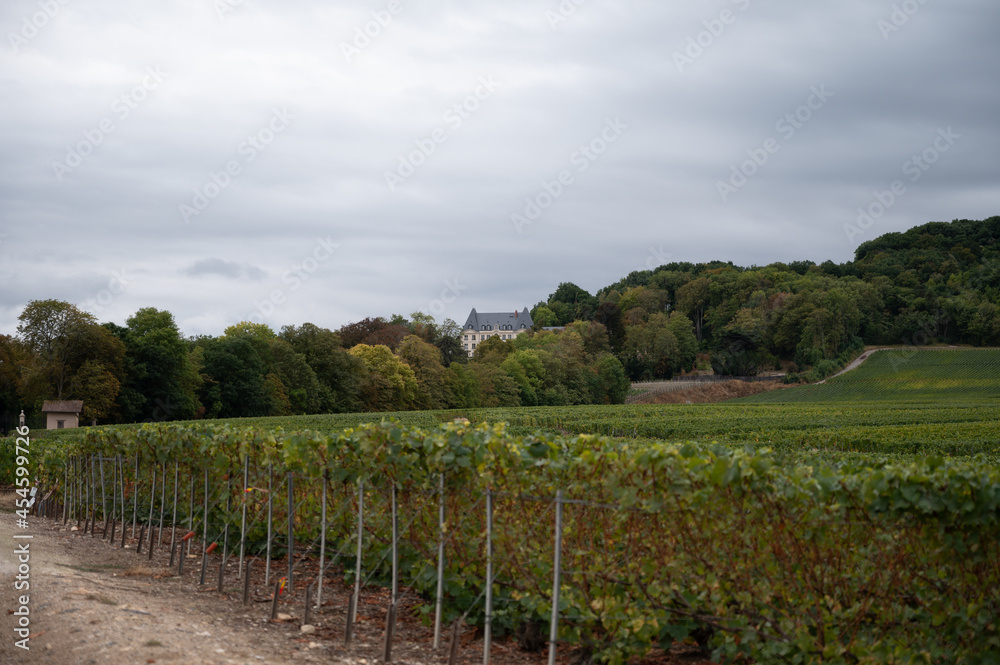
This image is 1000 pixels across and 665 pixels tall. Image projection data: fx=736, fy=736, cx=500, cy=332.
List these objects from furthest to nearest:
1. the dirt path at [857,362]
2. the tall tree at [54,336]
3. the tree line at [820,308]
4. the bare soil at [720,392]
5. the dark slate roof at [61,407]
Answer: the tree line at [820,308] → the dirt path at [857,362] → the bare soil at [720,392] → the tall tree at [54,336] → the dark slate roof at [61,407]

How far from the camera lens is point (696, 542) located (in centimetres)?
604

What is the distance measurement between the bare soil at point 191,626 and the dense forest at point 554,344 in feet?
162

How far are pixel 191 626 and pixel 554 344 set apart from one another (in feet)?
355

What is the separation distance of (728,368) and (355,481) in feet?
422

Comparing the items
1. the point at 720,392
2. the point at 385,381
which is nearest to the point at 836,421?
the point at 385,381

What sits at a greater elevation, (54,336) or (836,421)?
(54,336)

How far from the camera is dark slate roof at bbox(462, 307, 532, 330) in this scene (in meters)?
193

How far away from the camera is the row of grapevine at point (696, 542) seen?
197 inches

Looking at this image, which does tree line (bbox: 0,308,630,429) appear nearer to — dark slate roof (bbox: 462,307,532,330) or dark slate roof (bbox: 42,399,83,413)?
dark slate roof (bbox: 42,399,83,413)

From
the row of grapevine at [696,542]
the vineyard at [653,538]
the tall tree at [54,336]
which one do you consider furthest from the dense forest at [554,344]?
the row of grapevine at [696,542]

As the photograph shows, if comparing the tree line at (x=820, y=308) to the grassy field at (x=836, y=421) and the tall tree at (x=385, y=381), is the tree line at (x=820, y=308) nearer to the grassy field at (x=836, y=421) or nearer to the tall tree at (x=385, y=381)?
the grassy field at (x=836, y=421)

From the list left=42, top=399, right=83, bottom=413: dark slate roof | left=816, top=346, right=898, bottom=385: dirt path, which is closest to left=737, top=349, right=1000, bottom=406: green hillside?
left=816, top=346, right=898, bottom=385: dirt path

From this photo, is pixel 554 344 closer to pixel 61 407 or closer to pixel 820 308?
pixel 820 308

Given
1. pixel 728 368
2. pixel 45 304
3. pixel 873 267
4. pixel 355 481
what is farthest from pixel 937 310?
pixel 355 481
